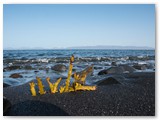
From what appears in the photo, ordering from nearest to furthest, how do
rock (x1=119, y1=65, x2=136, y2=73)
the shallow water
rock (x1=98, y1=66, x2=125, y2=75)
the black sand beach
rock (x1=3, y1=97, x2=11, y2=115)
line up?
the black sand beach → rock (x1=3, y1=97, x2=11, y2=115) → the shallow water → rock (x1=98, y1=66, x2=125, y2=75) → rock (x1=119, y1=65, x2=136, y2=73)

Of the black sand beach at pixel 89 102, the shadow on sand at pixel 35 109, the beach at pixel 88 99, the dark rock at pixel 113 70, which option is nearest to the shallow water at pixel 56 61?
the dark rock at pixel 113 70

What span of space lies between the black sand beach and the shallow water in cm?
102

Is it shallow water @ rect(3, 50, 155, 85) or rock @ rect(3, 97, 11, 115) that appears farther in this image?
shallow water @ rect(3, 50, 155, 85)

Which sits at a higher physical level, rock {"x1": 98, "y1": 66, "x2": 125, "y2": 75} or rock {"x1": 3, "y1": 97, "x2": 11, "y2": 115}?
rock {"x1": 98, "y1": 66, "x2": 125, "y2": 75}

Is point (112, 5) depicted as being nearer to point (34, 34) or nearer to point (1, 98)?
point (34, 34)

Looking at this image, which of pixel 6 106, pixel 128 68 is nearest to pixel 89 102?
pixel 6 106

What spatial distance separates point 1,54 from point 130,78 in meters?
3.38

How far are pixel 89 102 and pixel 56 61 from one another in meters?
4.41

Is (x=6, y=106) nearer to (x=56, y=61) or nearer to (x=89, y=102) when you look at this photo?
(x=89, y=102)

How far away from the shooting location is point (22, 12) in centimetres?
560

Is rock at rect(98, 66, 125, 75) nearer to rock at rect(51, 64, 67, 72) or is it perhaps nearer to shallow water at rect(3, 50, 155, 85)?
shallow water at rect(3, 50, 155, 85)

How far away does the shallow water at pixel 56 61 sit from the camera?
22.7ft

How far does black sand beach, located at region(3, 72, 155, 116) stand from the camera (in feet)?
15.5

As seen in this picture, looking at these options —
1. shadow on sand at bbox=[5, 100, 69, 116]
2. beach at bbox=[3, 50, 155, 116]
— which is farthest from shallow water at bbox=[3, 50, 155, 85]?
shadow on sand at bbox=[5, 100, 69, 116]
